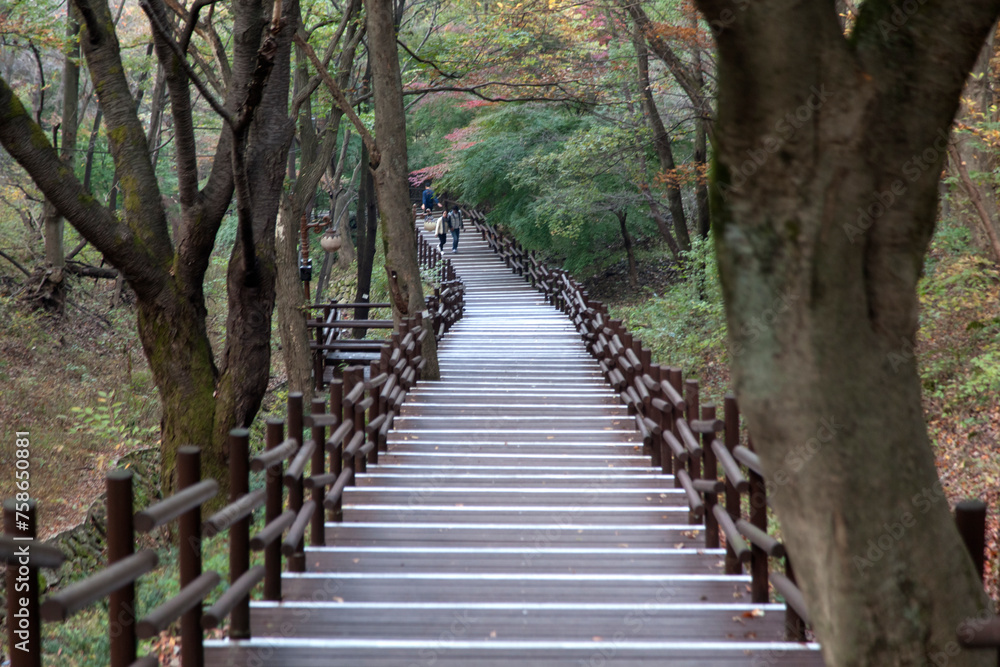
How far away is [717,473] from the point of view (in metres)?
7.13

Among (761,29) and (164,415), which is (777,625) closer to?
(761,29)

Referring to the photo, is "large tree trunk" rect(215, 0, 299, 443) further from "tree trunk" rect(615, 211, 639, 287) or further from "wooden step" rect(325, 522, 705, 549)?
"tree trunk" rect(615, 211, 639, 287)

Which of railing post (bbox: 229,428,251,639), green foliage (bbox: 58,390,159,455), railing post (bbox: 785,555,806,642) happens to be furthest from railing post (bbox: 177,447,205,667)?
green foliage (bbox: 58,390,159,455)

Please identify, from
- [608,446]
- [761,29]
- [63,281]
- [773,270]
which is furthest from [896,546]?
[63,281]

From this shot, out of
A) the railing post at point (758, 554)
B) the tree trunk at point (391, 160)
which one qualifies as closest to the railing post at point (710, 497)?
the railing post at point (758, 554)

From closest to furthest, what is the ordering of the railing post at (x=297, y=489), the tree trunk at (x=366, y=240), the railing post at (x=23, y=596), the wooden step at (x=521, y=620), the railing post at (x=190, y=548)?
the railing post at (x=23, y=596)
the railing post at (x=190, y=548)
the wooden step at (x=521, y=620)
the railing post at (x=297, y=489)
the tree trunk at (x=366, y=240)

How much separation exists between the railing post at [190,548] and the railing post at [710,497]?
335cm

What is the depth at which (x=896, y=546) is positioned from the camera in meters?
2.64

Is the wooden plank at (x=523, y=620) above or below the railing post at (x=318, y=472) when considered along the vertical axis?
below

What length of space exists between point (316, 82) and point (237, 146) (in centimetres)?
545

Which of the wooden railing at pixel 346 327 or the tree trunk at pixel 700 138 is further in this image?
the wooden railing at pixel 346 327

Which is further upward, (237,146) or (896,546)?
(237,146)

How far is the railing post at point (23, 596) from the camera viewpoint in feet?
9.64

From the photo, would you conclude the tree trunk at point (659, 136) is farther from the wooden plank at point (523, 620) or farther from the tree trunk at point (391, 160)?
the wooden plank at point (523, 620)
